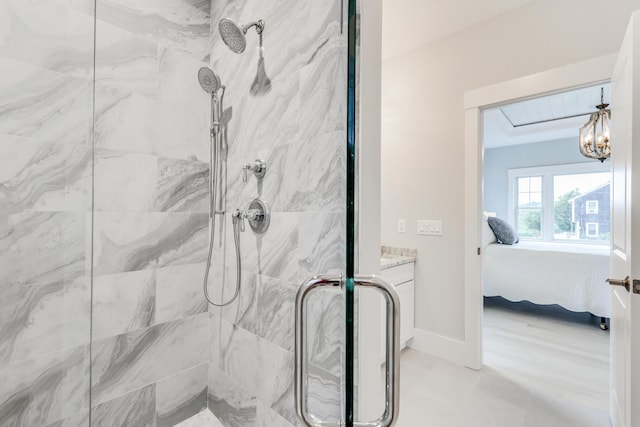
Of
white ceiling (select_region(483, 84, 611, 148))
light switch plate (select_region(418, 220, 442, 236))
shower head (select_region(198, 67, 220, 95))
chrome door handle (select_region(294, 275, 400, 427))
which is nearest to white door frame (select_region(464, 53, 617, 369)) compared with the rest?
light switch plate (select_region(418, 220, 442, 236))

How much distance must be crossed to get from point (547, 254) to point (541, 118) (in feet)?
6.91

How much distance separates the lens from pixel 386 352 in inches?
21.4

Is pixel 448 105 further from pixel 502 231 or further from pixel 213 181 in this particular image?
pixel 502 231

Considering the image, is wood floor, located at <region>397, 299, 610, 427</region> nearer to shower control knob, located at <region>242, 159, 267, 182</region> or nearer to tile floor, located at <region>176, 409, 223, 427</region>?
tile floor, located at <region>176, 409, 223, 427</region>

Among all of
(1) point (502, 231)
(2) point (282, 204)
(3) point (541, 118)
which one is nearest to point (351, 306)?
(2) point (282, 204)

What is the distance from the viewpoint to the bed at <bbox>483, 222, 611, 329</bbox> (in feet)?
9.68

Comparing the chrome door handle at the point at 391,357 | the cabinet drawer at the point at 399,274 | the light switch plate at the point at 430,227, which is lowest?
the cabinet drawer at the point at 399,274

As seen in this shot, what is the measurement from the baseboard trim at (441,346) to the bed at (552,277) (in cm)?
156

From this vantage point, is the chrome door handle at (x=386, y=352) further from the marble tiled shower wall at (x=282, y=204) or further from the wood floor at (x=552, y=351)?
the wood floor at (x=552, y=351)

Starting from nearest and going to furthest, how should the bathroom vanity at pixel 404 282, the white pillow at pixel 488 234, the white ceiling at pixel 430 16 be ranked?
the white ceiling at pixel 430 16
the bathroom vanity at pixel 404 282
the white pillow at pixel 488 234

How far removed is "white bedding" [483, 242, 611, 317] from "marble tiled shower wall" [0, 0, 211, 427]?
3323 mm

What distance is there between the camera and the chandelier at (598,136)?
9.39 ft

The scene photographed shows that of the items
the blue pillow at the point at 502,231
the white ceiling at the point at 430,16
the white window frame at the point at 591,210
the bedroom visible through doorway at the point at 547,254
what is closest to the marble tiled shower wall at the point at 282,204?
the white ceiling at the point at 430,16

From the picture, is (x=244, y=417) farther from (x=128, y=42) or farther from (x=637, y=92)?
(x=637, y=92)
